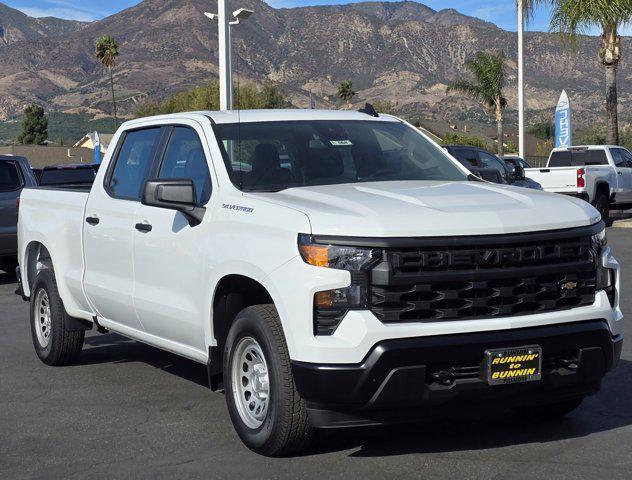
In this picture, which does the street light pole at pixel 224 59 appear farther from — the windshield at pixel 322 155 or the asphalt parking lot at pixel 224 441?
the windshield at pixel 322 155

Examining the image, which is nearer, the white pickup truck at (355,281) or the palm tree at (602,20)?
the white pickup truck at (355,281)

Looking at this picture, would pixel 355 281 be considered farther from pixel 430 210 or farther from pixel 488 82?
pixel 488 82

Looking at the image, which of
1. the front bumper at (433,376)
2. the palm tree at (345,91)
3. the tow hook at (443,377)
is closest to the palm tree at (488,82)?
the palm tree at (345,91)

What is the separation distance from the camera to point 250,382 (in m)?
5.98

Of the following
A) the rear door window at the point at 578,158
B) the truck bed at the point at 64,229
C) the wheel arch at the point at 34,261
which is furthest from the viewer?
the rear door window at the point at 578,158

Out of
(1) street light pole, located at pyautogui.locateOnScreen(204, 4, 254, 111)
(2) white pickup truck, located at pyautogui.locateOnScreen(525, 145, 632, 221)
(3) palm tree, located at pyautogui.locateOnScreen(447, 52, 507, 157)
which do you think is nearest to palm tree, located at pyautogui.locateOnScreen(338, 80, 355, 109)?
(3) palm tree, located at pyautogui.locateOnScreen(447, 52, 507, 157)

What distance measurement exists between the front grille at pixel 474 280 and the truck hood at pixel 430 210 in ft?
0.31

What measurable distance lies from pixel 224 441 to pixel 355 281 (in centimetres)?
160

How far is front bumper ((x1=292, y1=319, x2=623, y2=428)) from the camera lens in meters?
5.22

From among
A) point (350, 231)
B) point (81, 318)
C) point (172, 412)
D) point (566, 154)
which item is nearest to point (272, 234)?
point (350, 231)

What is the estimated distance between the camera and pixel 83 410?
724 cm

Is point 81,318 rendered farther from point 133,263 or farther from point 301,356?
point 301,356

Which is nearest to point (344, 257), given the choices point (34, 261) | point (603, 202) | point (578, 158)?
point (34, 261)

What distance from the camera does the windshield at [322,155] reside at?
6.56 m
